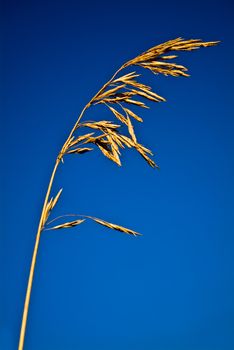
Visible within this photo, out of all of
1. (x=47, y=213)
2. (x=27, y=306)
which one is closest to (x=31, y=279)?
(x=27, y=306)

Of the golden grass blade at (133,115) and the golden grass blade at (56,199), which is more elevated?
the golden grass blade at (133,115)

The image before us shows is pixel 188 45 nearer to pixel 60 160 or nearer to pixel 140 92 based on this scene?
pixel 140 92

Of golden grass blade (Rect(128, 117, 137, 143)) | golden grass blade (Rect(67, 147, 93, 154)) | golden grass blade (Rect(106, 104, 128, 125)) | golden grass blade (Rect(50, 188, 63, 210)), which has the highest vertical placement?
golden grass blade (Rect(106, 104, 128, 125))

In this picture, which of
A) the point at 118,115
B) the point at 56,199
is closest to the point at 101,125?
the point at 118,115

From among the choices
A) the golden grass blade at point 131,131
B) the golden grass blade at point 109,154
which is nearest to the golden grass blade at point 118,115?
the golden grass blade at point 131,131

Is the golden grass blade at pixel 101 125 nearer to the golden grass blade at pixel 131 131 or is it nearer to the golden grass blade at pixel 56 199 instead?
the golden grass blade at pixel 131 131

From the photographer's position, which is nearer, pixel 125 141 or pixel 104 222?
pixel 104 222

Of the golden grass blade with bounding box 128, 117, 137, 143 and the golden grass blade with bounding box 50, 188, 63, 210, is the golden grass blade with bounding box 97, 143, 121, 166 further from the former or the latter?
the golden grass blade with bounding box 50, 188, 63, 210

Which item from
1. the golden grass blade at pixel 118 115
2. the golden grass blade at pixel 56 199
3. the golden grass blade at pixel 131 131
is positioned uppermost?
the golden grass blade at pixel 118 115

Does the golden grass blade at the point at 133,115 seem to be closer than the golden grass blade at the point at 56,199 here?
No

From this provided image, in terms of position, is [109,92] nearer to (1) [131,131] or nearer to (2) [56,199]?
(1) [131,131]

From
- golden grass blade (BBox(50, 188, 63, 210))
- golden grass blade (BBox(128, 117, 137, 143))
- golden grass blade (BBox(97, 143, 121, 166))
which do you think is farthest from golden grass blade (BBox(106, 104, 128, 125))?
golden grass blade (BBox(50, 188, 63, 210))
